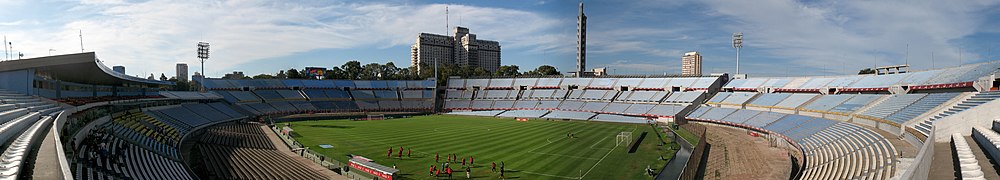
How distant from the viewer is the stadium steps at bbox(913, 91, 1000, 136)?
17550 mm

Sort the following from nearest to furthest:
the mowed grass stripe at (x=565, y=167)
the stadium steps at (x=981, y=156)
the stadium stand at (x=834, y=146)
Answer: the stadium steps at (x=981, y=156)
the stadium stand at (x=834, y=146)
the mowed grass stripe at (x=565, y=167)

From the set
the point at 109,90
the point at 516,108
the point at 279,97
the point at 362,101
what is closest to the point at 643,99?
the point at 516,108

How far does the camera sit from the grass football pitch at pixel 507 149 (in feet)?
62.4

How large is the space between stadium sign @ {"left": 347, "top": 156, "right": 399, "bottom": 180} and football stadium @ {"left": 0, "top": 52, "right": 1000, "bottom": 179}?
0.06 metres

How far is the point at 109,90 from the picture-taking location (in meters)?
33.4

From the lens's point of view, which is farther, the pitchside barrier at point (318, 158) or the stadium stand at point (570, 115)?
the stadium stand at point (570, 115)

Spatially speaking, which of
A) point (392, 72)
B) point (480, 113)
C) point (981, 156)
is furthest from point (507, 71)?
point (981, 156)

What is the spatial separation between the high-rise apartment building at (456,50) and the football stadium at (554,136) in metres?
86.1

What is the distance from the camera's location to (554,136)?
30859 mm

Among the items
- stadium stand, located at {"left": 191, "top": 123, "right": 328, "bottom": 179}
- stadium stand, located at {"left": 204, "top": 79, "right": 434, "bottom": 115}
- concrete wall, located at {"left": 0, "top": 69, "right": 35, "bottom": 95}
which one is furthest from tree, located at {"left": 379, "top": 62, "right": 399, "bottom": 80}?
concrete wall, located at {"left": 0, "top": 69, "right": 35, "bottom": 95}

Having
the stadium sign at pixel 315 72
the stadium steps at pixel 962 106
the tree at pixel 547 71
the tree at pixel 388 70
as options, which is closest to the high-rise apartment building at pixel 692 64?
the tree at pixel 547 71

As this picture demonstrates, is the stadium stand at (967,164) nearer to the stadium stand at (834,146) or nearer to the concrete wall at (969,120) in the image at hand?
the stadium stand at (834,146)

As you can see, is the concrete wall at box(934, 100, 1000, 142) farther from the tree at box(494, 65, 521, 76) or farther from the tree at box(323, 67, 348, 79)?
the tree at box(323, 67, 348, 79)

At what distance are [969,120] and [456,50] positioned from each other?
132 meters
